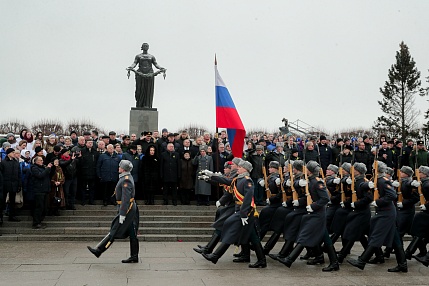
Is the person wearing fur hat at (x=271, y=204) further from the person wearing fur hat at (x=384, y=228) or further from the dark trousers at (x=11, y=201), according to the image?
the dark trousers at (x=11, y=201)

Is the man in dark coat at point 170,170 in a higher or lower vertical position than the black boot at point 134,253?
higher

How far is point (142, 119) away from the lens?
2094cm

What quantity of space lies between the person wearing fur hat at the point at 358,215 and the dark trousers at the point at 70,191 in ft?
24.2

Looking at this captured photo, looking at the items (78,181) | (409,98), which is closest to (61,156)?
(78,181)

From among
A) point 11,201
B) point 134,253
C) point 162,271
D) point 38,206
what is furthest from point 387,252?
point 11,201

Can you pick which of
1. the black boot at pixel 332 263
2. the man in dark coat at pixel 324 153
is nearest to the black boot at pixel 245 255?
the black boot at pixel 332 263

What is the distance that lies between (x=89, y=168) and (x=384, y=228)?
26.8 ft

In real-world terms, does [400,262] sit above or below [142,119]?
below

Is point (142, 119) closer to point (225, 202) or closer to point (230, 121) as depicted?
point (230, 121)

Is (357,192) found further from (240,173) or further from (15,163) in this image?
(15,163)

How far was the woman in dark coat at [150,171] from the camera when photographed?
597 inches

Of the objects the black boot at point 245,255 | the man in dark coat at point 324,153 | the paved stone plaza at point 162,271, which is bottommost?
the paved stone plaza at point 162,271

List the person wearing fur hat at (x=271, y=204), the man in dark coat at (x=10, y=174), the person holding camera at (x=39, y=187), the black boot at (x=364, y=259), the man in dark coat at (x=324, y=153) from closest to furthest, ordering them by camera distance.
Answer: the black boot at (x=364, y=259) < the person wearing fur hat at (x=271, y=204) < the man in dark coat at (x=10, y=174) < the person holding camera at (x=39, y=187) < the man in dark coat at (x=324, y=153)

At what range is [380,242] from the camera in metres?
9.67
